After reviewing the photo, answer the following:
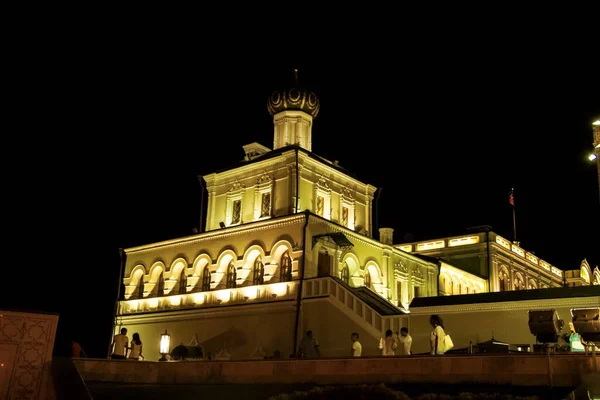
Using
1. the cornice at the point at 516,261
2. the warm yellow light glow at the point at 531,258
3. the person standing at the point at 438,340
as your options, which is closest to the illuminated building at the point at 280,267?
the cornice at the point at 516,261

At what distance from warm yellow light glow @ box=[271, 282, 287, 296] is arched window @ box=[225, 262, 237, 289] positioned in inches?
102

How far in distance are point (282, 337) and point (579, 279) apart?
103 feet

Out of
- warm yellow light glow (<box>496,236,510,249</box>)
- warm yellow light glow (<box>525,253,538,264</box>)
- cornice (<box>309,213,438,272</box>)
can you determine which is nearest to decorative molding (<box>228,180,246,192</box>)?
cornice (<box>309,213,438,272</box>)

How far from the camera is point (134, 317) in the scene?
31.8 metres

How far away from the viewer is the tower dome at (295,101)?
3162 centimetres

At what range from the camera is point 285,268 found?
26828 millimetres

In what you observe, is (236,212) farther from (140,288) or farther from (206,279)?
(140,288)

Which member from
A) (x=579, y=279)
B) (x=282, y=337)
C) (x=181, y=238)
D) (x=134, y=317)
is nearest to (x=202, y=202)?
(x=181, y=238)

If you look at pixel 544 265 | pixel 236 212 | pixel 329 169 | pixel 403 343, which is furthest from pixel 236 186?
pixel 544 265

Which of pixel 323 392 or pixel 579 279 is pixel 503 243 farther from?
pixel 323 392

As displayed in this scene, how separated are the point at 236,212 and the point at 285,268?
561 centimetres

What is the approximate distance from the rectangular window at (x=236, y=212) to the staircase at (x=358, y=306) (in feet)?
22.4

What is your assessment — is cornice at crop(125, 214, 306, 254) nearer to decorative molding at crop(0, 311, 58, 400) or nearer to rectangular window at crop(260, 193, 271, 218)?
rectangular window at crop(260, 193, 271, 218)

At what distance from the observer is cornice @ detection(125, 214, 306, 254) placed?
26828 millimetres
